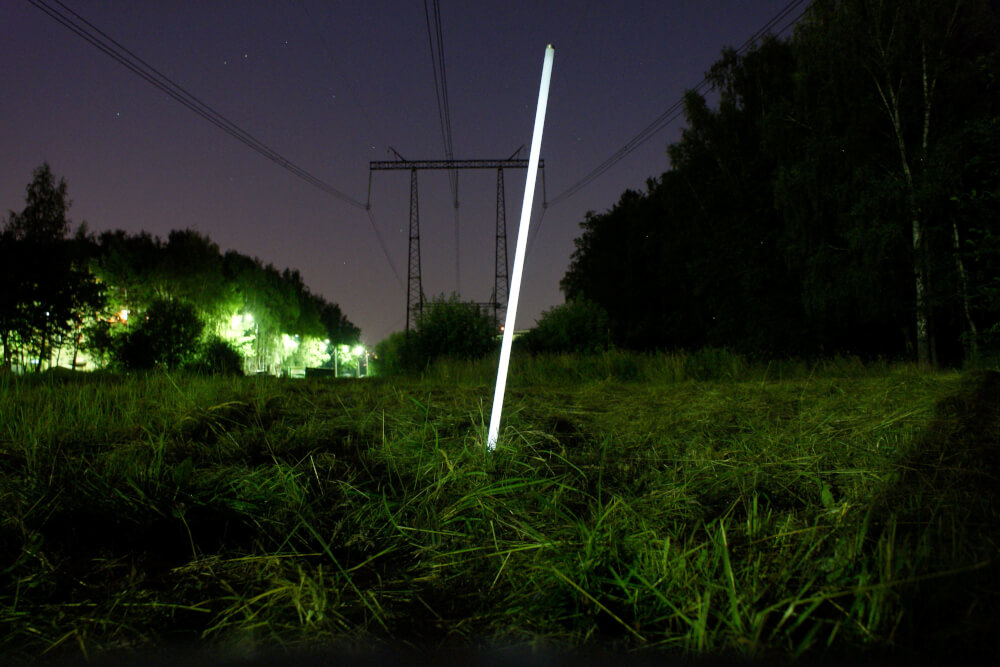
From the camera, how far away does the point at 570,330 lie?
19.1 meters

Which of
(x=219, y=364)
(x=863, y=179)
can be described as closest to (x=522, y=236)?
(x=219, y=364)

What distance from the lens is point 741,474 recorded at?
2.52 meters

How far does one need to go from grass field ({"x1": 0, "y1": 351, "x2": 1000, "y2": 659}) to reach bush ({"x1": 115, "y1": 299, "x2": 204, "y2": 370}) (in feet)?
91.7

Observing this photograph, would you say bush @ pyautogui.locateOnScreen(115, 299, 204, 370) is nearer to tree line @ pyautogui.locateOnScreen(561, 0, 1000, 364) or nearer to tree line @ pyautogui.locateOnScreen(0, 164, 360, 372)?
tree line @ pyautogui.locateOnScreen(0, 164, 360, 372)

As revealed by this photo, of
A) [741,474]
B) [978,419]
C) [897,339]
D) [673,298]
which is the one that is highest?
[673,298]

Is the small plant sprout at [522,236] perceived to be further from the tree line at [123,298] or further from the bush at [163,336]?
the bush at [163,336]

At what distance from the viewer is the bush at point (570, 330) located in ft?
62.0

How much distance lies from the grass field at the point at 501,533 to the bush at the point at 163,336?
2794 cm

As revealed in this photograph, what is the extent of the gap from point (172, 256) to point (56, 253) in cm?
1170

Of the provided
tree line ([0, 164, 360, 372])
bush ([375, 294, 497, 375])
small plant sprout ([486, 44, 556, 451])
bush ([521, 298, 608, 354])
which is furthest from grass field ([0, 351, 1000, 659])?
bush ([521, 298, 608, 354])

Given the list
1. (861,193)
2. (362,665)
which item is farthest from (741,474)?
(861,193)

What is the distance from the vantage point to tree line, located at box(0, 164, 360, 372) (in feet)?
71.5

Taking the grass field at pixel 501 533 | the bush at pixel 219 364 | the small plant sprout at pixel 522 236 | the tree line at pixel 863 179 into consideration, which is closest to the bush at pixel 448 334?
the bush at pixel 219 364

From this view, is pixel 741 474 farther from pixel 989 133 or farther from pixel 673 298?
pixel 673 298
